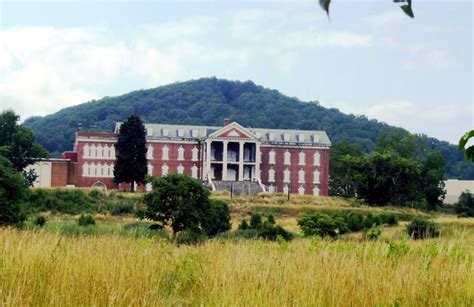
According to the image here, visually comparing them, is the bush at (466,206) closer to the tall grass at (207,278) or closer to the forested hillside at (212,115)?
the tall grass at (207,278)

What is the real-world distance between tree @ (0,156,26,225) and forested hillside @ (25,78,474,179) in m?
88.7

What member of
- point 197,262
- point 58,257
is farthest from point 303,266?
point 58,257

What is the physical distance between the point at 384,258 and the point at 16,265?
458 centimetres

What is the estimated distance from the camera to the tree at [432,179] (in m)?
67.2

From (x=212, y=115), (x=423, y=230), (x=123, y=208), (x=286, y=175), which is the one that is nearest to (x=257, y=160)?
(x=286, y=175)

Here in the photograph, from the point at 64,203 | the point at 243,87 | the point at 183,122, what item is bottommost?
the point at 64,203

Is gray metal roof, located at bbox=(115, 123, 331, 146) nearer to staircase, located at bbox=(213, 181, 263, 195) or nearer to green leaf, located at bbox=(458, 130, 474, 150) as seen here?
staircase, located at bbox=(213, 181, 263, 195)

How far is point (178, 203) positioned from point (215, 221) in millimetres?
3426

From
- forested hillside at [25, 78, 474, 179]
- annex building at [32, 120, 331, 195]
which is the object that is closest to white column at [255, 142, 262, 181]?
annex building at [32, 120, 331, 195]

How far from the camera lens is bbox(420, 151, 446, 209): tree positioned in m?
67.2

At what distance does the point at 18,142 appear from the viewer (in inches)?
2552

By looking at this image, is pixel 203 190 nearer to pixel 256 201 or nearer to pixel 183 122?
pixel 256 201

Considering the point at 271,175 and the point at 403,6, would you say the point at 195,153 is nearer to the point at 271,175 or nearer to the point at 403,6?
the point at 271,175

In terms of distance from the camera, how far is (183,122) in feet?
433
